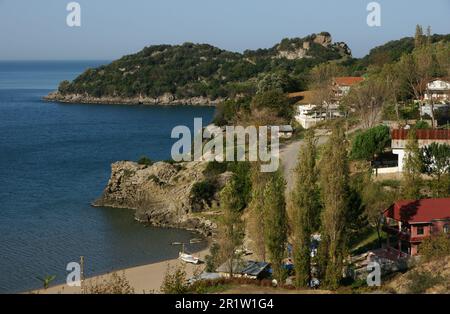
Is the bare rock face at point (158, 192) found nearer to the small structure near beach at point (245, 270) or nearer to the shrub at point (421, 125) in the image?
the small structure near beach at point (245, 270)

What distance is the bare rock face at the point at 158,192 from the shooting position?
2761 cm

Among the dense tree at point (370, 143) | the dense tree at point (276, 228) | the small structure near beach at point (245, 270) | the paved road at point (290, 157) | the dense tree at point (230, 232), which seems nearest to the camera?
the dense tree at point (276, 228)

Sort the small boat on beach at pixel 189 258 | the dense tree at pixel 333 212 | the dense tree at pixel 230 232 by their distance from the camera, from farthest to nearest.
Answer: the small boat on beach at pixel 189 258 → the dense tree at pixel 230 232 → the dense tree at pixel 333 212

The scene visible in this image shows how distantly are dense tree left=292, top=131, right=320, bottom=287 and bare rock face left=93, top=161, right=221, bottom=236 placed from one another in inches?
354

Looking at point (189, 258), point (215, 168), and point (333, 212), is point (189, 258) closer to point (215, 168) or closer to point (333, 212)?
point (333, 212)

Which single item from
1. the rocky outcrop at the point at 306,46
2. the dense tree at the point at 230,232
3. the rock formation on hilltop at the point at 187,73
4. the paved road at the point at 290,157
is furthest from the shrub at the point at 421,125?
the rocky outcrop at the point at 306,46

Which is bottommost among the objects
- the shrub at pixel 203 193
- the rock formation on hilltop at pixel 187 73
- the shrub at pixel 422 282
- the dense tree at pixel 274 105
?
the shrub at pixel 203 193

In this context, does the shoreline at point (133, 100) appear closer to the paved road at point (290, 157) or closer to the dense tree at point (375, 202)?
the paved road at point (290, 157)

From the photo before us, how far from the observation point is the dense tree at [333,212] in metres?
16.1

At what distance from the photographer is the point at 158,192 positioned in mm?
29688

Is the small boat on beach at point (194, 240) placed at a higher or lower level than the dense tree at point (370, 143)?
lower

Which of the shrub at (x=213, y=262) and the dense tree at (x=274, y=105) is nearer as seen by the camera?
the shrub at (x=213, y=262)

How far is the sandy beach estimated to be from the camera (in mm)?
18859

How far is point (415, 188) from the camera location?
20.7 metres
